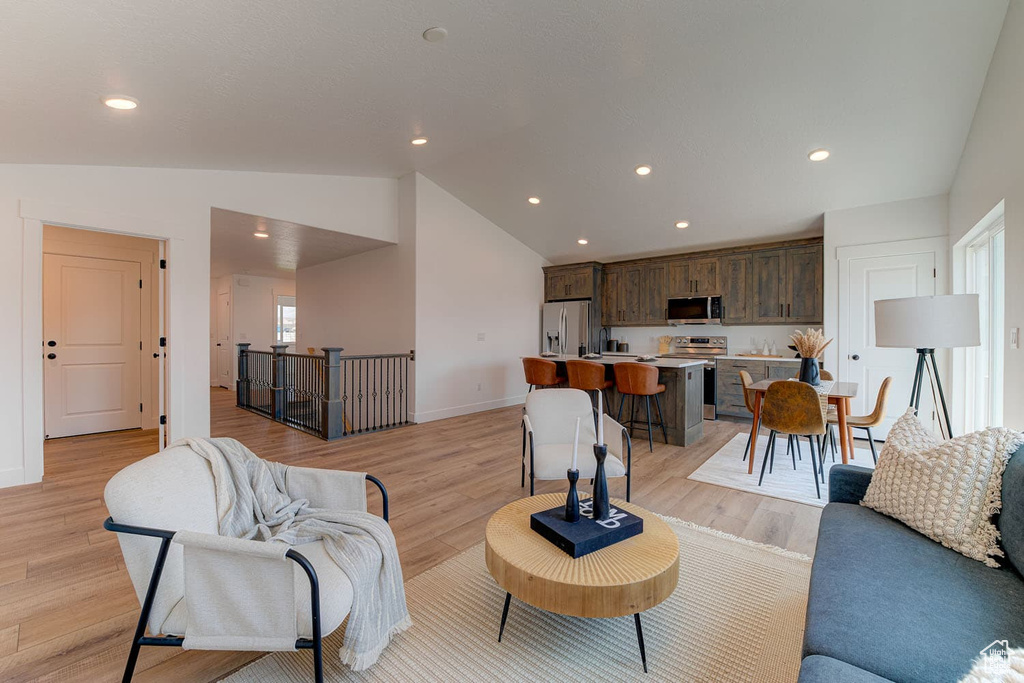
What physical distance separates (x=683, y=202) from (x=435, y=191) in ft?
10.3

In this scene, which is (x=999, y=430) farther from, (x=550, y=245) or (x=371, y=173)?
(x=550, y=245)

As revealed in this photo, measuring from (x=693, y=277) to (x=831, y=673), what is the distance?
20.2ft

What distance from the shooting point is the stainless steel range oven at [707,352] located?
20.5ft

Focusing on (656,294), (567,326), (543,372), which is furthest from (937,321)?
(567,326)

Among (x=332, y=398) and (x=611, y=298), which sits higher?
(x=611, y=298)

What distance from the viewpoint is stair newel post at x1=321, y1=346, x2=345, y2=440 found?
16.3ft

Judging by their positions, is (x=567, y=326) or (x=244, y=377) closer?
(x=244, y=377)

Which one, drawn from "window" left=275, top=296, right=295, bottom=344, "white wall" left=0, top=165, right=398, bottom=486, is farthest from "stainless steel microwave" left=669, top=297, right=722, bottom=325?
"window" left=275, top=296, right=295, bottom=344

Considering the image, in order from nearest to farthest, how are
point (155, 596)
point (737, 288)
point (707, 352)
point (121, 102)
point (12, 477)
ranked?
point (155, 596) < point (121, 102) < point (12, 477) < point (737, 288) < point (707, 352)

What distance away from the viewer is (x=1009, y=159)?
2.70 metres

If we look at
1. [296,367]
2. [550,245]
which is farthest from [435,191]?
[296,367]

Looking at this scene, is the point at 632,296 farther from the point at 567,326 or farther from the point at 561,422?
the point at 561,422

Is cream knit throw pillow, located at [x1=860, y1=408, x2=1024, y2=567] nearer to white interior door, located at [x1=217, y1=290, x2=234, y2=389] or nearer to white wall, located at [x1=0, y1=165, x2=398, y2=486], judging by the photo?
white wall, located at [x1=0, y1=165, x2=398, y2=486]

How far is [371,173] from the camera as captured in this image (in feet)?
17.7
